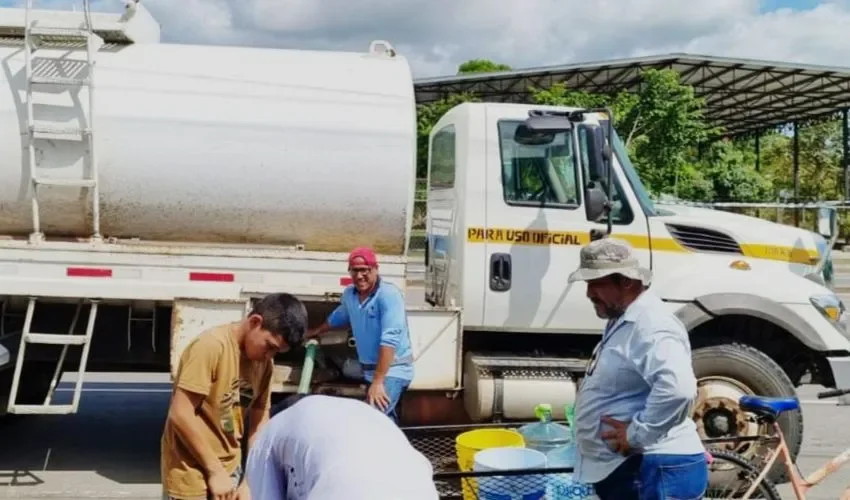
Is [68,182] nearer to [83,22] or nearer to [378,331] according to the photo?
[83,22]

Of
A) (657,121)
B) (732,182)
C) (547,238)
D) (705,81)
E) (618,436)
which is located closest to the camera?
(618,436)

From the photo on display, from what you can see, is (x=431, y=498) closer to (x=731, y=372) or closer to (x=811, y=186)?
(x=731, y=372)

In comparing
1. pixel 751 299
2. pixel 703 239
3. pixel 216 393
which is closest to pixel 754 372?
pixel 751 299

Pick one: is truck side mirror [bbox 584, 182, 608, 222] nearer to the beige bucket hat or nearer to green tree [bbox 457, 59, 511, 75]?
the beige bucket hat

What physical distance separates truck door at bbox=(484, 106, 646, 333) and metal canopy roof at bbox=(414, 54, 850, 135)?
19107 millimetres

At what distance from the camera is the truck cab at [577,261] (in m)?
5.87

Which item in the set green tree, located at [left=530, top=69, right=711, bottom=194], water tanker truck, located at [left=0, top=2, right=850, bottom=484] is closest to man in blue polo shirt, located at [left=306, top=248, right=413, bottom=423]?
water tanker truck, located at [left=0, top=2, right=850, bottom=484]

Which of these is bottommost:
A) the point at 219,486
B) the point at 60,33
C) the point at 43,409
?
the point at 43,409

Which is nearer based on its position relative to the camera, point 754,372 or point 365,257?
point 365,257

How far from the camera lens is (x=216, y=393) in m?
3.33

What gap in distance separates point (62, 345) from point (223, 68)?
6.99ft

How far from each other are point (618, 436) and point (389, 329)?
2178mm

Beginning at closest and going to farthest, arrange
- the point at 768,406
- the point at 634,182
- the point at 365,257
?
the point at 768,406
the point at 365,257
the point at 634,182

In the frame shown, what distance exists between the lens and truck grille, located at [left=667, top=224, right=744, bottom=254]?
6055mm
